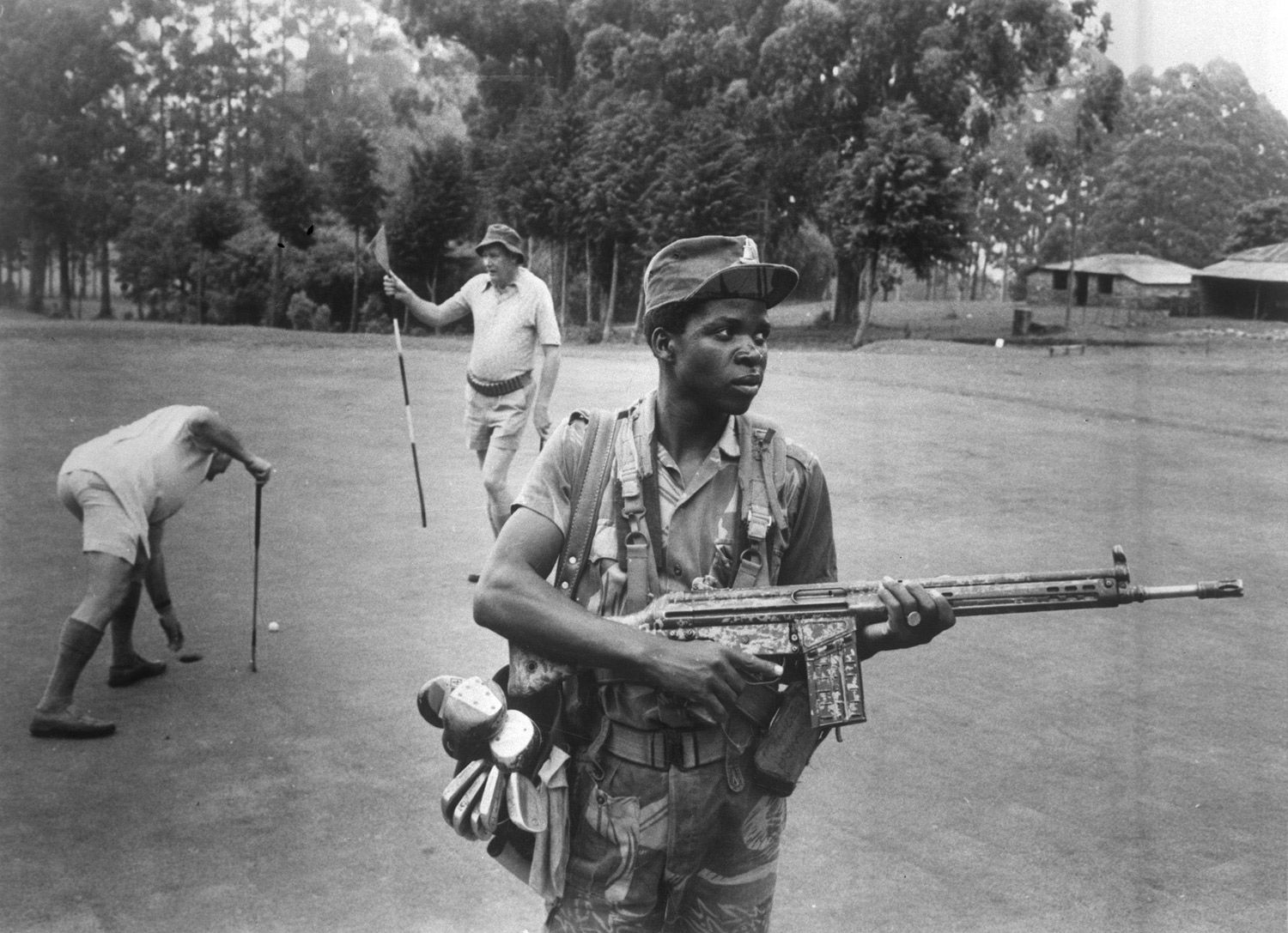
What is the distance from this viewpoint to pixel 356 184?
48.4 feet

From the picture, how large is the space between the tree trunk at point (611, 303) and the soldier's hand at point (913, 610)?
54.8 feet

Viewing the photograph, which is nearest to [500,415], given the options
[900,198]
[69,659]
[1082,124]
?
[69,659]

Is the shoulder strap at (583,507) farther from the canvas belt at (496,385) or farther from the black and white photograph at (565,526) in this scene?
the canvas belt at (496,385)

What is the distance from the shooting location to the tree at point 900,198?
2983 cm

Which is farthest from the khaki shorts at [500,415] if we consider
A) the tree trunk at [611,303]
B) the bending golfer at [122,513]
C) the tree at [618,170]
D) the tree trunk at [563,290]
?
the tree trunk at [611,303]

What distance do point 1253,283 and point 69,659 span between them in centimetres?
2060

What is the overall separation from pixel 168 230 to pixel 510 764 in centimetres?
1284

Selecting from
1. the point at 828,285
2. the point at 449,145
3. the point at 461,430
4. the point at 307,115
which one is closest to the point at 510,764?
the point at 461,430

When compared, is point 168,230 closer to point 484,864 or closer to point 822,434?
point 822,434

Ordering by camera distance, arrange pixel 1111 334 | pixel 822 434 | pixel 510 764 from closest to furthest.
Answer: pixel 510 764 < pixel 822 434 < pixel 1111 334

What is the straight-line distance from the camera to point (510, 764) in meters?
2.37

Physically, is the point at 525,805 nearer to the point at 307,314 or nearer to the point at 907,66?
the point at 307,314

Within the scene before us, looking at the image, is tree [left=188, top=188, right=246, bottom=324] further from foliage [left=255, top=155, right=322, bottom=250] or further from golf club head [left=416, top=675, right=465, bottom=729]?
golf club head [left=416, top=675, right=465, bottom=729]

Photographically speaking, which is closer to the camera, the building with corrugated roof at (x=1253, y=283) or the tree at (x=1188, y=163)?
the tree at (x=1188, y=163)
